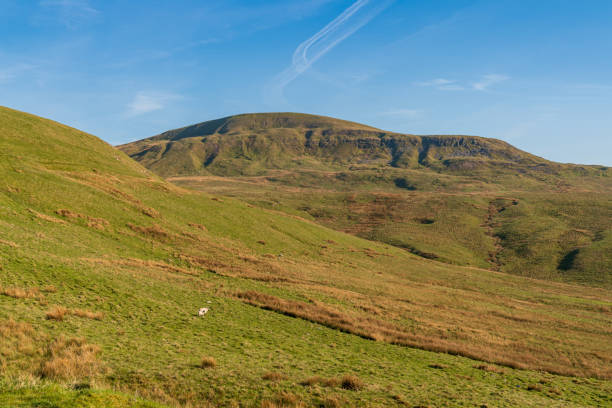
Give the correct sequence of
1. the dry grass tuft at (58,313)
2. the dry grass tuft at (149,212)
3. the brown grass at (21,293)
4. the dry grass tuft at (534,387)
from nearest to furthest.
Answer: the dry grass tuft at (58,313), the brown grass at (21,293), the dry grass tuft at (534,387), the dry grass tuft at (149,212)

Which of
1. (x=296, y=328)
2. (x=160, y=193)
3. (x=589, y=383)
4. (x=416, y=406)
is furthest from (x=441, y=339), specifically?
(x=160, y=193)

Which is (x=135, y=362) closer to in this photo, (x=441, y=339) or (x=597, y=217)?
(x=441, y=339)

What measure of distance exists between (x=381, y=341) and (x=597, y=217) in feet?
453

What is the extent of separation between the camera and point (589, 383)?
21859mm

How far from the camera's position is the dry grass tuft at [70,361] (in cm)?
1175

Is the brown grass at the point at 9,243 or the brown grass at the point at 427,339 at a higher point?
the brown grass at the point at 9,243

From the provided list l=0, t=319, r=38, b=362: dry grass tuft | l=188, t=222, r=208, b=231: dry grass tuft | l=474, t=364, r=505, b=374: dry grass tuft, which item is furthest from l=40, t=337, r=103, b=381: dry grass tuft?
l=188, t=222, r=208, b=231: dry grass tuft

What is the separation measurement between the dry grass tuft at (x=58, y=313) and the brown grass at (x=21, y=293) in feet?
7.41

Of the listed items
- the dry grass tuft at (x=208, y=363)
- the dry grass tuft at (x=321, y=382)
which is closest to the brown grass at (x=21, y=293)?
the dry grass tuft at (x=208, y=363)

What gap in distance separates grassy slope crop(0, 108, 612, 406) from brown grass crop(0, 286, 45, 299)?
3.6 inches

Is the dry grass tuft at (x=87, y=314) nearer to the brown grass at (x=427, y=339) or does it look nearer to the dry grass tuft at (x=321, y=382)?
the dry grass tuft at (x=321, y=382)

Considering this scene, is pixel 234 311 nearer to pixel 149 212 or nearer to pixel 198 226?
pixel 149 212

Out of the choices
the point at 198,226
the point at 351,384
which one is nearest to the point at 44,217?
the point at 198,226

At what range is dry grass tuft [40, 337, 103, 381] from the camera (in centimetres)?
1175
